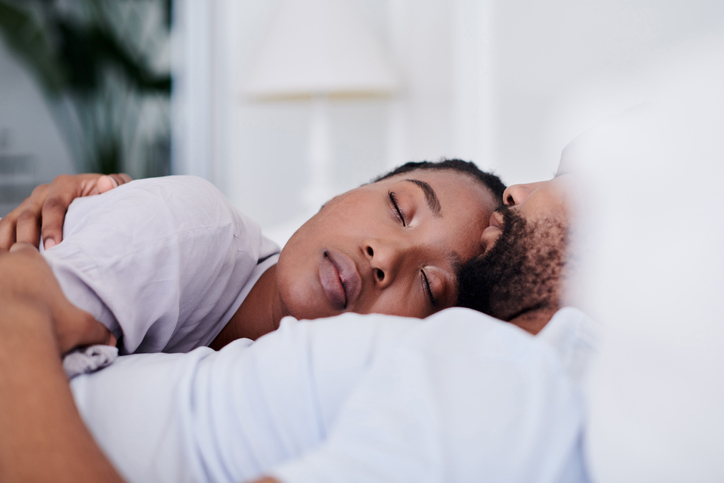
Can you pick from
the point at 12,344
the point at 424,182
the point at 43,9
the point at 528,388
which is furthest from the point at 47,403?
the point at 43,9

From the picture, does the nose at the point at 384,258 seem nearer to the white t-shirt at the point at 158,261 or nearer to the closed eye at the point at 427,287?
the closed eye at the point at 427,287

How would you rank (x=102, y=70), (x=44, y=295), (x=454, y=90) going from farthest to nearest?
(x=454, y=90), (x=102, y=70), (x=44, y=295)

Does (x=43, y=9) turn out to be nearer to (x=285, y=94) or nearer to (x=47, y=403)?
(x=285, y=94)

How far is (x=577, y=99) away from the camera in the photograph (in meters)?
1.28

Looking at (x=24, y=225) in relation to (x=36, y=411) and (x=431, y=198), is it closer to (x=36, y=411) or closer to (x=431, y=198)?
(x=36, y=411)

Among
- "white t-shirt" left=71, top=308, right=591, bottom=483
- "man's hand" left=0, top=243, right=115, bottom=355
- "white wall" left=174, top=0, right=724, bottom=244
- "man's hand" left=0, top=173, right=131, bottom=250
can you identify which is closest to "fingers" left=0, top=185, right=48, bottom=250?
"man's hand" left=0, top=173, right=131, bottom=250

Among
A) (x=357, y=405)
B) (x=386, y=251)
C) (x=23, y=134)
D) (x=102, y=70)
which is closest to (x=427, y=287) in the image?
(x=386, y=251)

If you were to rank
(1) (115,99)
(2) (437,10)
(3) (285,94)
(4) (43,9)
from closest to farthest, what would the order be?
(4) (43,9) < (1) (115,99) < (3) (285,94) < (2) (437,10)

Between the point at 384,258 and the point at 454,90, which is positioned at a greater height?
the point at 454,90

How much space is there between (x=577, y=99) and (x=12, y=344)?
4.02 ft

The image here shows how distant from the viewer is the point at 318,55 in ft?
6.73

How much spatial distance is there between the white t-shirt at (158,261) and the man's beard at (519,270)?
0.39 metres

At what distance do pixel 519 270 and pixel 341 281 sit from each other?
254mm

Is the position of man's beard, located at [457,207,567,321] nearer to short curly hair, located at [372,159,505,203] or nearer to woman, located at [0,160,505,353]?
woman, located at [0,160,505,353]
